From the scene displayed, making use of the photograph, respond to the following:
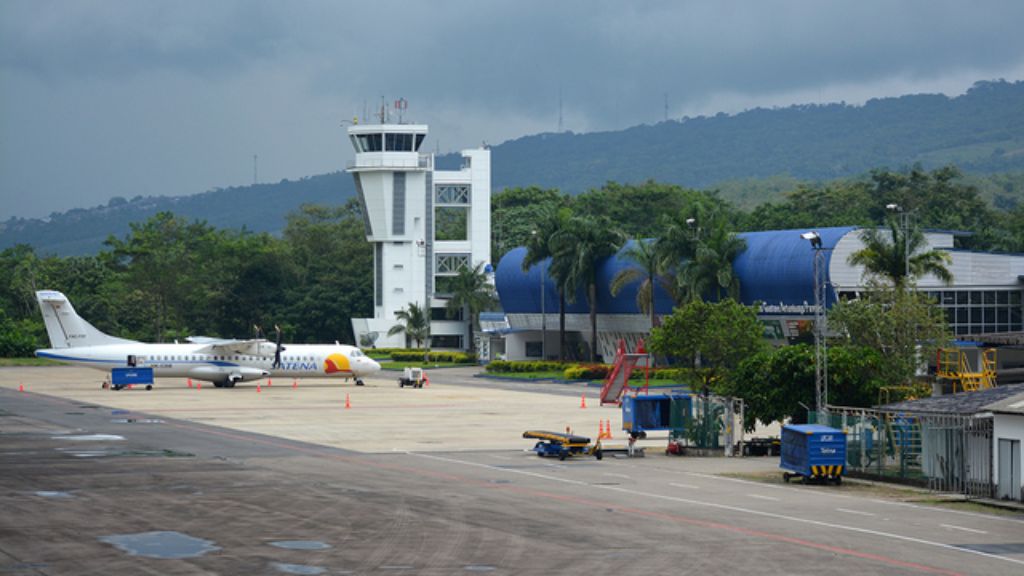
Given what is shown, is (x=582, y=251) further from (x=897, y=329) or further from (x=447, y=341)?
(x=897, y=329)

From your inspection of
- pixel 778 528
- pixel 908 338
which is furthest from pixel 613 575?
pixel 908 338

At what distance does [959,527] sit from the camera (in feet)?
96.3

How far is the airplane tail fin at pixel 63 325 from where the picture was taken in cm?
8356

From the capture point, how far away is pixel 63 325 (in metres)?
83.9

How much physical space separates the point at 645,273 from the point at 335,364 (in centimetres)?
2782

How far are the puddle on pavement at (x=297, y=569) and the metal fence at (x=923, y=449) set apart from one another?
20659 millimetres

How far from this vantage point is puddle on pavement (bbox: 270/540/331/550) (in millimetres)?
24422

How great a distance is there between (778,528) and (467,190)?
115 metres

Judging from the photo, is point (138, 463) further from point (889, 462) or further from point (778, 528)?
point (889, 462)

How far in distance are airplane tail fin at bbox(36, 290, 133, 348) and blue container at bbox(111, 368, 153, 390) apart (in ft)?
13.9

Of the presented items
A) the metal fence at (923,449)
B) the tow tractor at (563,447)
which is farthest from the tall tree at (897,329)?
the tow tractor at (563,447)

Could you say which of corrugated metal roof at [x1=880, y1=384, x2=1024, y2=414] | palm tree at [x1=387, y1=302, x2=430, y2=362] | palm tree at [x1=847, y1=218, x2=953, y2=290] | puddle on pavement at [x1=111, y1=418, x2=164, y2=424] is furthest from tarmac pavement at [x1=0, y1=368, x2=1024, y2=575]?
palm tree at [x1=387, y1=302, x2=430, y2=362]

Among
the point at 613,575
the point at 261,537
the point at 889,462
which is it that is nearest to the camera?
the point at 613,575

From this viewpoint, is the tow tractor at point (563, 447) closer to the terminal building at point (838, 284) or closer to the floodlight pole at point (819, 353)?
the floodlight pole at point (819, 353)
